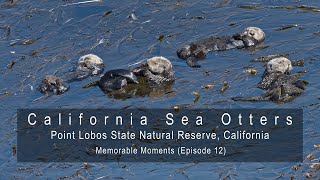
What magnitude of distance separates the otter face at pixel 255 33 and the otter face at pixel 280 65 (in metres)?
1.39

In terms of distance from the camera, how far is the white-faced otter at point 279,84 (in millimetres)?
11836

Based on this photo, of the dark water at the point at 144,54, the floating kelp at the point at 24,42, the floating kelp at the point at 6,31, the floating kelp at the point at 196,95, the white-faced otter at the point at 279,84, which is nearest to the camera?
the dark water at the point at 144,54

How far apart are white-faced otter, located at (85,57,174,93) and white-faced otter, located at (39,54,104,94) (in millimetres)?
327

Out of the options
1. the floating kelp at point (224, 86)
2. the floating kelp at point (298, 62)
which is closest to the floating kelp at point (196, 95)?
the floating kelp at point (224, 86)

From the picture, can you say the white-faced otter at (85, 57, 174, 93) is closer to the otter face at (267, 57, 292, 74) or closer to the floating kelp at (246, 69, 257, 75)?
the floating kelp at (246, 69, 257, 75)

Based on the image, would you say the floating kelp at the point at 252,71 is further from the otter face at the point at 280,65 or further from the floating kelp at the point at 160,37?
the floating kelp at the point at 160,37

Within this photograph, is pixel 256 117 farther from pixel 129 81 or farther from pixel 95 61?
pixel 95 61

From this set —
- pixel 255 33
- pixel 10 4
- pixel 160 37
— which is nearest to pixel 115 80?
pixel 160 37

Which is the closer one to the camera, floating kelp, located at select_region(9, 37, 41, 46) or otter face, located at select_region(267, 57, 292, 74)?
otter face, located at select_region(267, 57, 292, 74)

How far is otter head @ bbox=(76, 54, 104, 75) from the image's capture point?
1334 centimetres

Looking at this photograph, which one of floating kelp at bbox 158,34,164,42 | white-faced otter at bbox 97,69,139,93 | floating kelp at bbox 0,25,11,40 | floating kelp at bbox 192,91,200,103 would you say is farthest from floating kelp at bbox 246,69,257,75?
floating kelp at bbox 0,25,11,40

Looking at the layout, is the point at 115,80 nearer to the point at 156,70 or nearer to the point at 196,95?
the point at 156,70

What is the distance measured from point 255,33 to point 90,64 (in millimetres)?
2809

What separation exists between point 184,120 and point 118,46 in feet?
11.7
